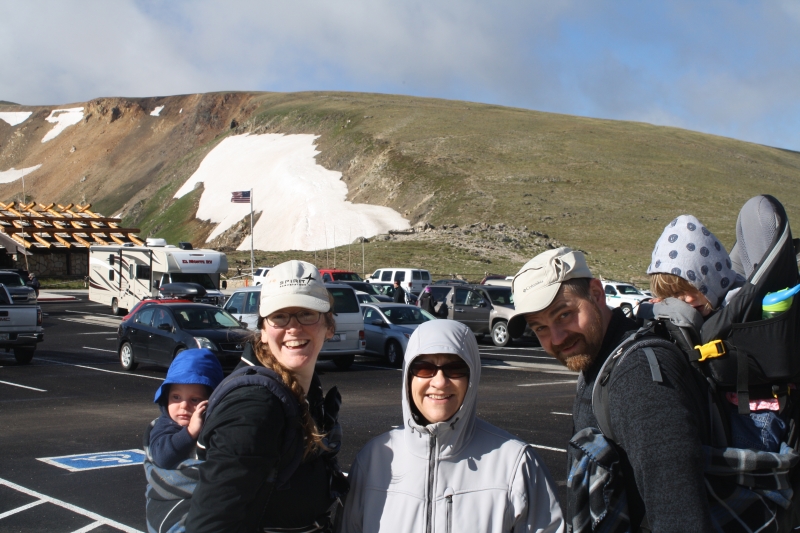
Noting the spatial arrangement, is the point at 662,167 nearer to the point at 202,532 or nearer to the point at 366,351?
the point at 366,351

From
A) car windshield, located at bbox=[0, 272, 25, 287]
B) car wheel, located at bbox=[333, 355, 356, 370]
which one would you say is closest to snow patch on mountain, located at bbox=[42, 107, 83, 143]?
car windshield, located at bbox=[0, 272, 25, 287]

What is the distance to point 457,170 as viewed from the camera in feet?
244

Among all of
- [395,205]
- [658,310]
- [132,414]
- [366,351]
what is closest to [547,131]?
[395,205]

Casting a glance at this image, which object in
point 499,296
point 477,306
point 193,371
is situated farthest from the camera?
point 499,296

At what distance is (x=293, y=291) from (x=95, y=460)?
21.0 feet

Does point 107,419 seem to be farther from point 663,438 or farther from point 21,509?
point 663,438

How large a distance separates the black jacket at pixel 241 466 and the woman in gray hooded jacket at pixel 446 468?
37cm

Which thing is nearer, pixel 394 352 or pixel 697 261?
pixel 697 261

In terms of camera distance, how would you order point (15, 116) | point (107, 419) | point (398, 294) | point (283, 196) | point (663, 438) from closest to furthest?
point (663, 438), point (107, 419), point (398, 294), point (283, 196), point (15, 116)

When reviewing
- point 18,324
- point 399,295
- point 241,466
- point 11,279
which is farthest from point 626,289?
point 241,466

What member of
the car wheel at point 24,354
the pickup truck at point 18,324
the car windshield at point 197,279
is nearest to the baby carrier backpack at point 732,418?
the pickup truck at point 18,324

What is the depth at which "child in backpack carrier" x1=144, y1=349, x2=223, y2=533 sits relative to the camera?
2.79m

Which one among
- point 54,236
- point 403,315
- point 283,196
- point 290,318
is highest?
point 283,196

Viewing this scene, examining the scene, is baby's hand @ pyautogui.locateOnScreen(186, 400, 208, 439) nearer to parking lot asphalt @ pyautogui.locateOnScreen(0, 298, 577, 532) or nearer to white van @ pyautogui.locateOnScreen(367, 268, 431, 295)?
parking lot asphalt @ pyautogui.locateOnScreen(0, 298, 577, 532)
